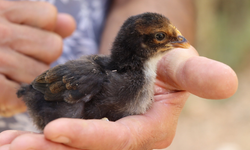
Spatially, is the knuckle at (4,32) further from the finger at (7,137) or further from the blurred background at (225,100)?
the blurred background at (225,100)

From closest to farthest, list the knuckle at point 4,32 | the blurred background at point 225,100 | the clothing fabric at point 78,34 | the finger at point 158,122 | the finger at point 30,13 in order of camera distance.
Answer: the finger at point 158,122 < the knuckle at point 4,32 < the finger at point 30,13 < the clothing fabric at point 78,34 < the blurred background at point 225,100

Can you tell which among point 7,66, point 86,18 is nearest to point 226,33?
point 86,18

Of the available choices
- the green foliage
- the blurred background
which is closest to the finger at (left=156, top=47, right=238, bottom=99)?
the blurred background

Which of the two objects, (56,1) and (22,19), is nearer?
(22,19)

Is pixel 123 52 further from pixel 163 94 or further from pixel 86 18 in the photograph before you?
pixel 86 18

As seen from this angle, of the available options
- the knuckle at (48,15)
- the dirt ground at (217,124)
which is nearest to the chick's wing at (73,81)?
the knuckle at (48,15)

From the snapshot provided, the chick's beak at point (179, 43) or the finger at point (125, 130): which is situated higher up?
the chick's beak at point (179, 43)

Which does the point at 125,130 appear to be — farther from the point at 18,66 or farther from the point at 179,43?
the point at 18,66
